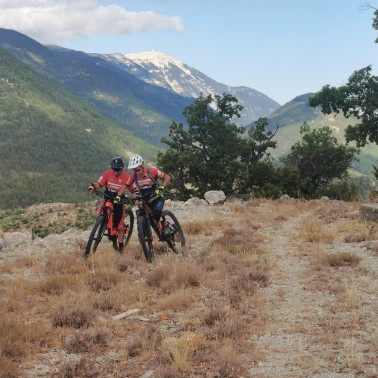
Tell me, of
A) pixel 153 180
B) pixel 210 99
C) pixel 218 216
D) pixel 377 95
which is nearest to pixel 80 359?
pixel 153 180

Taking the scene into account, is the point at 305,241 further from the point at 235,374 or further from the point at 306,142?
the point at 306,142

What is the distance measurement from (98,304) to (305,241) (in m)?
7.35

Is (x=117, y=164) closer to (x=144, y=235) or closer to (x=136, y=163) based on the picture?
(x=136, y=163)

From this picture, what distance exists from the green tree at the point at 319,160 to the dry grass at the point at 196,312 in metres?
23.7

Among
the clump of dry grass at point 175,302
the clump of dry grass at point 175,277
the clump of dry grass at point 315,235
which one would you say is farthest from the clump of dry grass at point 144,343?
the clump of dry grass at point 315,235

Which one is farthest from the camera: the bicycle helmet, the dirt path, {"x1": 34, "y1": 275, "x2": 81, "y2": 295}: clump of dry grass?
the bicycle helmet

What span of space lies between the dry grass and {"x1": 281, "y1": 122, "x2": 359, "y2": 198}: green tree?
23732 millimetres

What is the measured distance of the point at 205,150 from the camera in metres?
33.3

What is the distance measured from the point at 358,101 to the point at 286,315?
21.7 meters

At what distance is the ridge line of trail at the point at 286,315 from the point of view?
17.0 ft

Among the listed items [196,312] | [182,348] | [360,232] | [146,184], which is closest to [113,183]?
[146,184]

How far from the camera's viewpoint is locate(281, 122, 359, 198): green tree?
35219 mm

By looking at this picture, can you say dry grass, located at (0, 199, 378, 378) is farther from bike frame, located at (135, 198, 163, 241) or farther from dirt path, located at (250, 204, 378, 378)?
bike frame, located at (135, 198, 163, 241)

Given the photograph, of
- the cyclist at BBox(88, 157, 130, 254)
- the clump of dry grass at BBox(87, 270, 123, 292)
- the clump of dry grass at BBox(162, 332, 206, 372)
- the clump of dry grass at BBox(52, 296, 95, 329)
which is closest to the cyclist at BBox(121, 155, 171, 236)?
the cyclist at BBox(88, 157, 130, 254)
